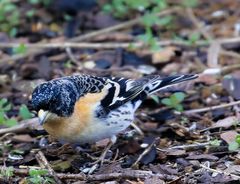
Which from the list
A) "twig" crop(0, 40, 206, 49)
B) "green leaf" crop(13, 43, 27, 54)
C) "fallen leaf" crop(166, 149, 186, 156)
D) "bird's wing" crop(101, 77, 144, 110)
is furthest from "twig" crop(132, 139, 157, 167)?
"twig" crop(0, 40, 206, 49)

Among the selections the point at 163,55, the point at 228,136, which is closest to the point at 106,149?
the point at 228,136

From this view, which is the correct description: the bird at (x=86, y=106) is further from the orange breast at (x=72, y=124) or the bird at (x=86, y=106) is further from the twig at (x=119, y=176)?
the twig at (x=119, y=176)

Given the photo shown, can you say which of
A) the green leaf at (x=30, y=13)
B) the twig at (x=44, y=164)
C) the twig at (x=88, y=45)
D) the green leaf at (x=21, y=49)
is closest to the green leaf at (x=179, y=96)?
the twig at (x=44, y=164)

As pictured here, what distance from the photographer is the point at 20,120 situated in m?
4.97

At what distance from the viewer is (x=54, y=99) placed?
405 centimetres

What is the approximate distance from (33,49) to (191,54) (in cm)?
144

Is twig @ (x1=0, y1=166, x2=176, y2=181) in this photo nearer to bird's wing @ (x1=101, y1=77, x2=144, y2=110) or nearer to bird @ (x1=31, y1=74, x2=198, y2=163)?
bird @ (x1=31, y1=74, x2=198, y2=163)

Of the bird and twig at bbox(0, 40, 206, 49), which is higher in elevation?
twig at bbox(0, 40, 206, 49)

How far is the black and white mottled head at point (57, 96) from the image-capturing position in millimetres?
3947

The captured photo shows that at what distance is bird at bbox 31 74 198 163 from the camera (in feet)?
13.2

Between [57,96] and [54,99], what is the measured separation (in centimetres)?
4

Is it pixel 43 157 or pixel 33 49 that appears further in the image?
pixel 33 49

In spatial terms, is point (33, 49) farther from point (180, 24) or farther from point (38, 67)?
point (180, 24)

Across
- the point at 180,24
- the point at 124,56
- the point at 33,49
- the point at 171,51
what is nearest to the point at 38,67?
the point at 33,49
